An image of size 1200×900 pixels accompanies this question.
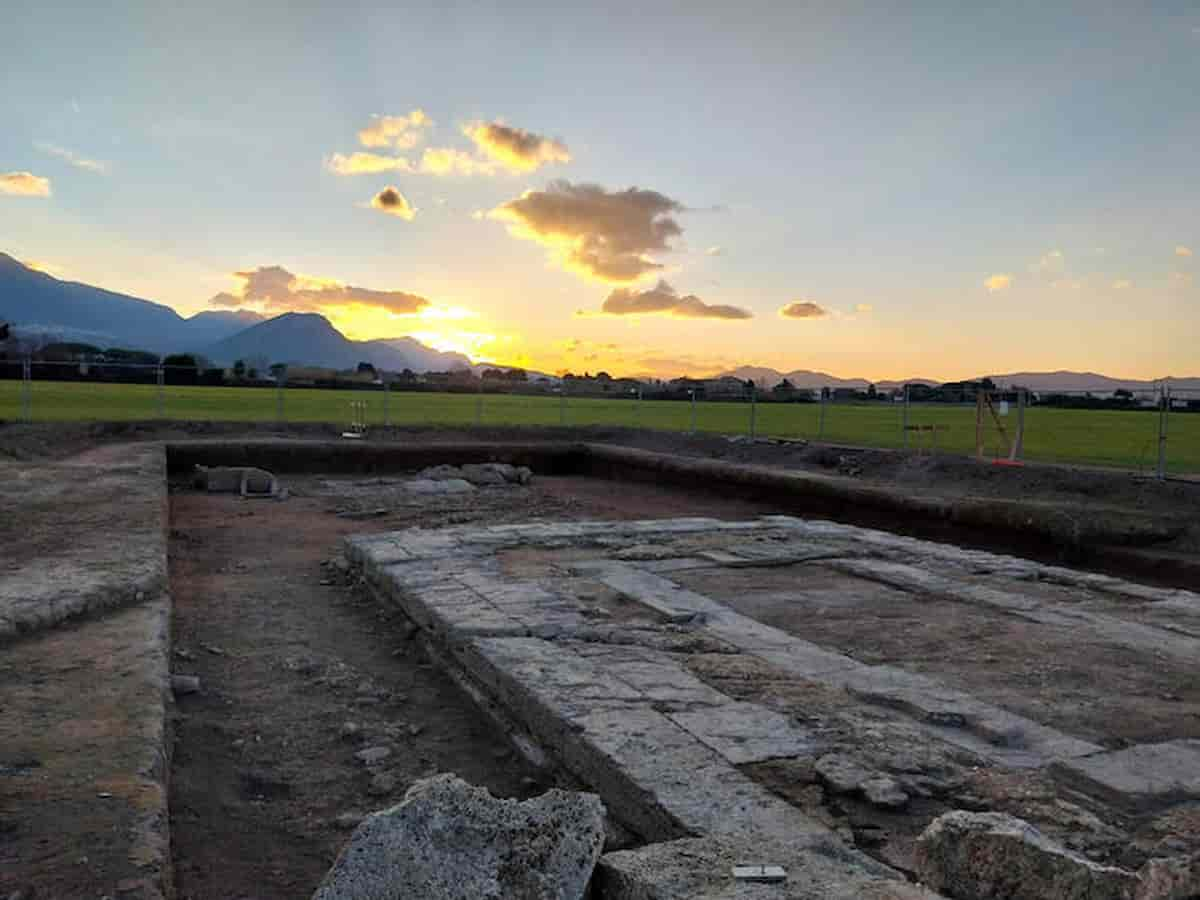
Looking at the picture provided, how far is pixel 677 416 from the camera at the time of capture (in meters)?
32.7

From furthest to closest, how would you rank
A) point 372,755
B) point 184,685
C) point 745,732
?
point 184,685
point 372,755
point 745,732

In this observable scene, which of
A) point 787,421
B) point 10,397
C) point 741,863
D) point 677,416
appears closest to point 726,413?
point 677,416

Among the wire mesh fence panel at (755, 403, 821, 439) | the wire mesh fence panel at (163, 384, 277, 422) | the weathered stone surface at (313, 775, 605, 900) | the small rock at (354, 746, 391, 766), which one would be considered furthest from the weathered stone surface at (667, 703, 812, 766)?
the wire mesh fence panel at (163, 384, 277, 422)

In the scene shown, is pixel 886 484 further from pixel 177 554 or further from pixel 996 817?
pixel 996 817

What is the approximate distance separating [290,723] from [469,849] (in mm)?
2720

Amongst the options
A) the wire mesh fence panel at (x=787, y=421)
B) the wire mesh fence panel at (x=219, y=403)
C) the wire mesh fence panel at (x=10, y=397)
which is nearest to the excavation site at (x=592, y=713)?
the wire mesh fence panel at (x=10, y=397)

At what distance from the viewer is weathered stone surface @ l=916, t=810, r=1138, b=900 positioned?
2.33 meters

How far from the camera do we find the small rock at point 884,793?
10.6ft

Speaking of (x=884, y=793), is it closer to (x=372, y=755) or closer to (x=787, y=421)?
(x=372, y=755)

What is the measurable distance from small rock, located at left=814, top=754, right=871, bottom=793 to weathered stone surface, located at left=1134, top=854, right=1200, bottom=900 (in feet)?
3.55

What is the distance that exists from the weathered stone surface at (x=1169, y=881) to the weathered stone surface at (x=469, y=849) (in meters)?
1.33

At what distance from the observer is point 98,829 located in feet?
9.37

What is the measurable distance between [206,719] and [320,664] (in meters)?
1.04

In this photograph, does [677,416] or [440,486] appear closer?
[440,486]
